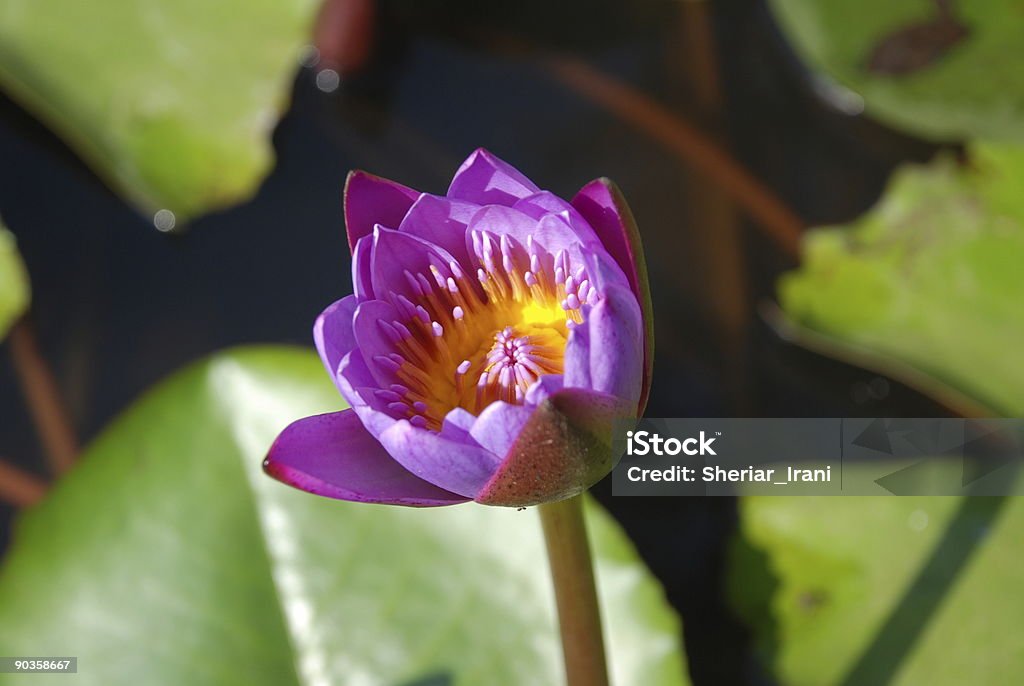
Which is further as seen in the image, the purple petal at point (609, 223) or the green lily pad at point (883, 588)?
the green lily pad at point (883, 588)

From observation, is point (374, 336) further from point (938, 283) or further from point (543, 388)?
point (938, 283)

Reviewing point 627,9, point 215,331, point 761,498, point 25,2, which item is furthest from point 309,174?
point 761,498

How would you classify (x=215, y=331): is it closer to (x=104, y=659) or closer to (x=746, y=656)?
(x=104, y=659)

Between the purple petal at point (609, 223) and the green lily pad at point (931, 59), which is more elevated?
the green lily pad at point (931, 59)

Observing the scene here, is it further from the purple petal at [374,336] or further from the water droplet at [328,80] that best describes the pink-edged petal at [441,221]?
the water droplet at [328,80]

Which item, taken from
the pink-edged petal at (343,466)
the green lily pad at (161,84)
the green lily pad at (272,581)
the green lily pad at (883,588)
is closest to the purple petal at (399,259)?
the pink-edged petal at (343,466)

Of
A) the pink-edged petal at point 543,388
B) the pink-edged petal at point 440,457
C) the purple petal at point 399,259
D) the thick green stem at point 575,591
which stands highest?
the purple petal at point 399,259

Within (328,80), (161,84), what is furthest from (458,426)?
(328,80)

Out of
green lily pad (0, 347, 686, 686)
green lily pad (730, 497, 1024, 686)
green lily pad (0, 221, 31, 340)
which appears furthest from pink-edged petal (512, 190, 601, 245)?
green lily pad (0, 221, 31, 340)

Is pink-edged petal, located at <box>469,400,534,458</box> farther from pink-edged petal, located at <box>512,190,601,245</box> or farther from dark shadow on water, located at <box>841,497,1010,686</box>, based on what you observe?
dark shadow on water, located at <box>841,497,1010,686</box>
